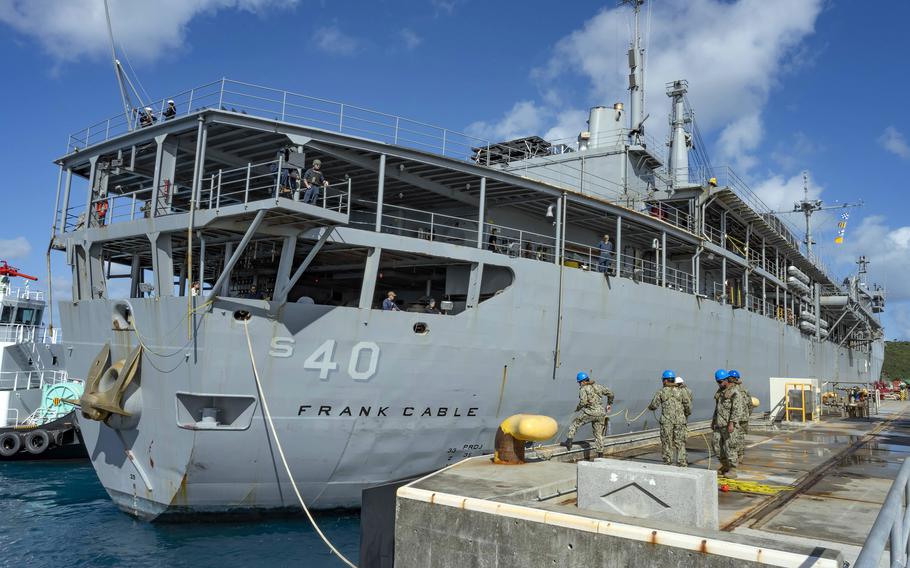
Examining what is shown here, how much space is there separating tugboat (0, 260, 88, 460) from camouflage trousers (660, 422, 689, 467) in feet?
58.2

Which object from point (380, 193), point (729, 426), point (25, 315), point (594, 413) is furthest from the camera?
point (25, 315)

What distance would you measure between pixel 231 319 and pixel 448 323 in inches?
Answer: 166

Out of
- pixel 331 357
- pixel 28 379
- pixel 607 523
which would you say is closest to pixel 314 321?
pixel 331 357

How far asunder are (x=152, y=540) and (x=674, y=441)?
31.1 feet

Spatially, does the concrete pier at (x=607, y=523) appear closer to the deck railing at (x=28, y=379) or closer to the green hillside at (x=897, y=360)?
the deck railing at (x=28, y=379)

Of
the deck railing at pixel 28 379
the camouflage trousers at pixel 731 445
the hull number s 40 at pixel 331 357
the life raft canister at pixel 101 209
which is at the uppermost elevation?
the life raft canister at pixel 101 209

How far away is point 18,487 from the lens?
1703cm

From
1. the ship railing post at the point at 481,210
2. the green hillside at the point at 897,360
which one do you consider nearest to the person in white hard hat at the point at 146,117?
the ship railing post at the point at 481,210

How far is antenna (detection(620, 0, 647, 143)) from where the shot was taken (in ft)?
74.7

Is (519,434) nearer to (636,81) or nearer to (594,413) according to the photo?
(594,413)

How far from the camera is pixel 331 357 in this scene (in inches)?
472

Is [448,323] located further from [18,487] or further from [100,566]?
[18,487]

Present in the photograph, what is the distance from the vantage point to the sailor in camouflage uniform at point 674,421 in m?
10.1

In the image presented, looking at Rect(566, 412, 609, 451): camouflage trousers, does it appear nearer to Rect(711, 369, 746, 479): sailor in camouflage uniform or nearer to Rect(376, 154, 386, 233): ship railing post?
Rect(711, 369, 746, 479): sailor in camouflage uniform
